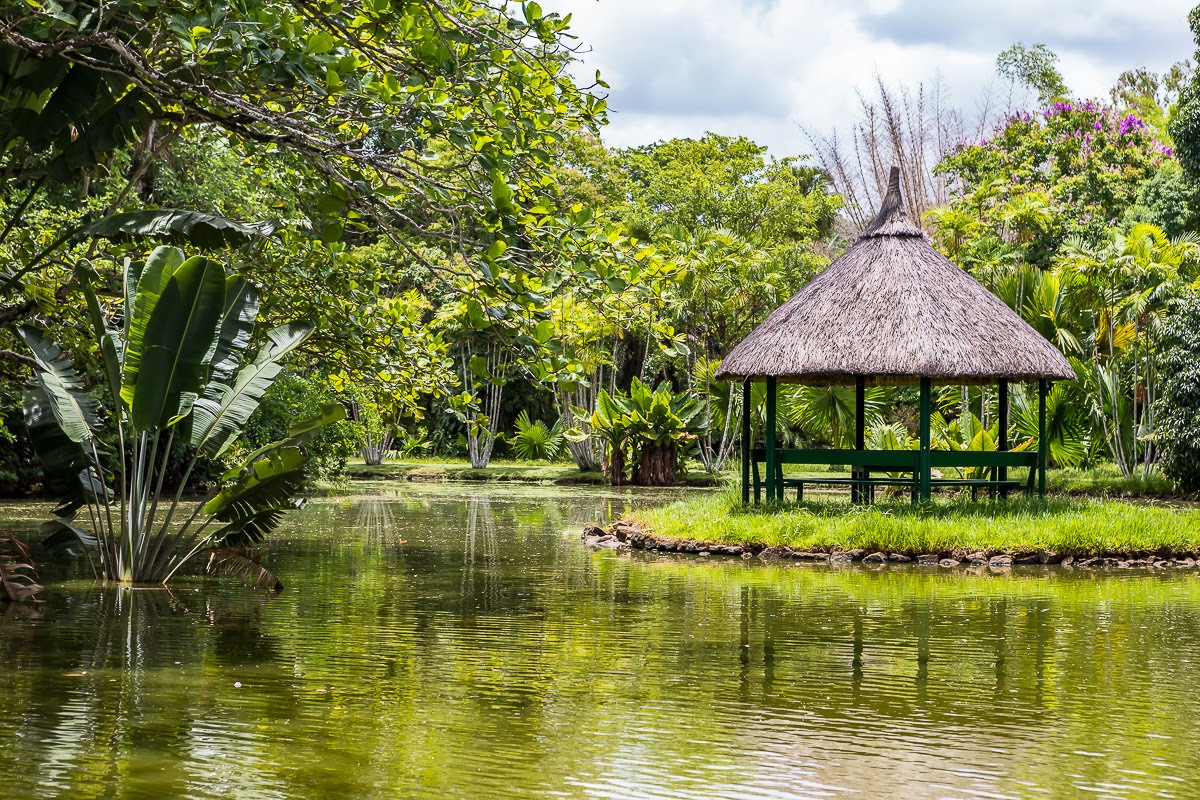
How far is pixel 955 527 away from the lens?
39.6 feet

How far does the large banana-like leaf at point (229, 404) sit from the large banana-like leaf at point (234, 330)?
0.10m

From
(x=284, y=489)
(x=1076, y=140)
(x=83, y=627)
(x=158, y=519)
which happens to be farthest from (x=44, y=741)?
(x=1076, y=140)

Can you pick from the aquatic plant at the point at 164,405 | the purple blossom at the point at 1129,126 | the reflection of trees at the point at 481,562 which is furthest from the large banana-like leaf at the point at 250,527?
the purple blossom at the point at 1129,126

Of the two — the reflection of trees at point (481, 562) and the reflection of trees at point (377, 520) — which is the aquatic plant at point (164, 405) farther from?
the reflection of trees at point (377, 520)

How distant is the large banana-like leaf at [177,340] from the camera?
26.2 feet

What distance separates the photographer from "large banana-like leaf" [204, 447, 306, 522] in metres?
8.68

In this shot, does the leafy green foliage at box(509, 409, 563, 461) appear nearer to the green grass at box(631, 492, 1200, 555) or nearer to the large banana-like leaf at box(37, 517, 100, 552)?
the green grass at box(631, 492, 1200, 555)

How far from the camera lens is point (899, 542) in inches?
467

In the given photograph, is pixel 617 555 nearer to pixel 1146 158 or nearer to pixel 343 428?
pixel 343 428

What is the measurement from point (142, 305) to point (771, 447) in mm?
7585

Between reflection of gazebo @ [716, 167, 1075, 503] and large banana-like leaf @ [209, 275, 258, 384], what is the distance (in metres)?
6.15

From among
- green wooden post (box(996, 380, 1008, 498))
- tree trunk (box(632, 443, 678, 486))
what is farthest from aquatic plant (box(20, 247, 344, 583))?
tree trunk (box(632, 443, 678, 486))

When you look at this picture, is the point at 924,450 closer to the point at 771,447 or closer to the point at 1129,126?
the point at 771,447

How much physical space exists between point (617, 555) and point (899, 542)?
2.55m
